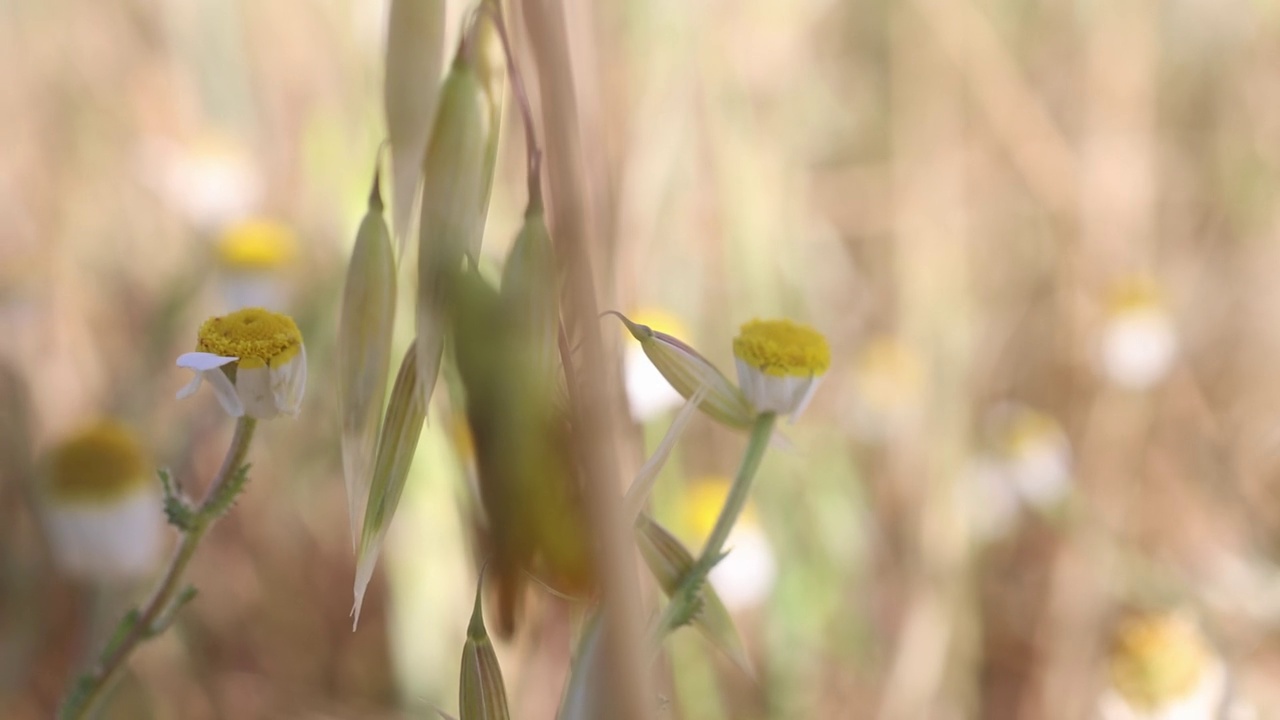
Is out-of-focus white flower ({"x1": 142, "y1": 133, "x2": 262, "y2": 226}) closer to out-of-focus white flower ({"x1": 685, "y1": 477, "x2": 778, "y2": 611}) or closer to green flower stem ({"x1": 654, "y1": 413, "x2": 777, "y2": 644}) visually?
out-of-focus white flower ({"x1": 685, "y1": 477, "x2": 778, "y2": 611})

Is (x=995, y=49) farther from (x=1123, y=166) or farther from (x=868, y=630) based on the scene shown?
(x=868, y=630)

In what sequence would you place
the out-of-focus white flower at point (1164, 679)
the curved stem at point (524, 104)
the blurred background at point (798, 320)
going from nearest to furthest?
the curved stem at point (524, 104)
the out-of-focus white flower at point (1164, 679)
the blurred background at point (798, 320)

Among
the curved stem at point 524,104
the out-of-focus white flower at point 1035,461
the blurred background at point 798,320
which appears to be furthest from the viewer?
the out-of-focus white flower at point 1035,461

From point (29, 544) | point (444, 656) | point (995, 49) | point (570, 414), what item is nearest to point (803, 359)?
point (570, 414)

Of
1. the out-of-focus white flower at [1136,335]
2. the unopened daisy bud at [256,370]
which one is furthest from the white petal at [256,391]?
the out-of-focus white flower at [1136,335]

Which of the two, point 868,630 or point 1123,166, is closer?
point 868,630

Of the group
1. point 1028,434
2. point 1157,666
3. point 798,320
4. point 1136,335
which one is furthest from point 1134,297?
point 1157,666

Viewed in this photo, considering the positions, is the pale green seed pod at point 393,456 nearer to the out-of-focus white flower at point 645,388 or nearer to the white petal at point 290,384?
the white petal at point 290,384

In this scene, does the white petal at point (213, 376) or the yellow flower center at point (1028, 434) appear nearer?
the white petal at point (213, 376)
